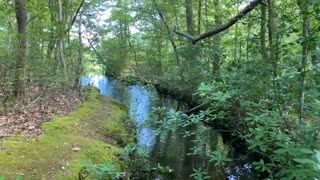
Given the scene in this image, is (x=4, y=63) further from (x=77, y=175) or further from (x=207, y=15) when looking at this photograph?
(x=207, y=15)

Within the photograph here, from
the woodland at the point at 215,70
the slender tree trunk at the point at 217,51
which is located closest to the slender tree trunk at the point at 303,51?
Result: the woodland at the point at 215,70

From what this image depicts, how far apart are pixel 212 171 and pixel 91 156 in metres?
2.84

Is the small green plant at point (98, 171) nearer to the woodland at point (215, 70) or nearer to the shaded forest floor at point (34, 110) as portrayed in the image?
the woodland at point (215, 70)

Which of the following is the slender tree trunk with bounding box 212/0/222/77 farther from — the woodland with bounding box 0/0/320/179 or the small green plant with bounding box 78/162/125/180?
the small green plant with bounding box 78/162/125/180

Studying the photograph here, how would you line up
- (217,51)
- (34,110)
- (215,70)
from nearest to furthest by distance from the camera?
1. (34,110)
2. (217,51)
3. (215,70)

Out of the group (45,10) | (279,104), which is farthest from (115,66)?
(279,104)

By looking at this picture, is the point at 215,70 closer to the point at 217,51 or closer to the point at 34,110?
the point at 217,51

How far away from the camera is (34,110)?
8.16 metres

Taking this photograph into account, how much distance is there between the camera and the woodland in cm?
345

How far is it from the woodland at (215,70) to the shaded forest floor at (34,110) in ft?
0.08

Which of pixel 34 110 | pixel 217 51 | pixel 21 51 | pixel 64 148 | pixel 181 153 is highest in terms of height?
pixel 217 51

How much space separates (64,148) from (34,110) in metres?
2.37

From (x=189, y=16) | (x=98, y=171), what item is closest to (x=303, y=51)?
(x=98, y=171)

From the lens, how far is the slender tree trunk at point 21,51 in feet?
25.9
